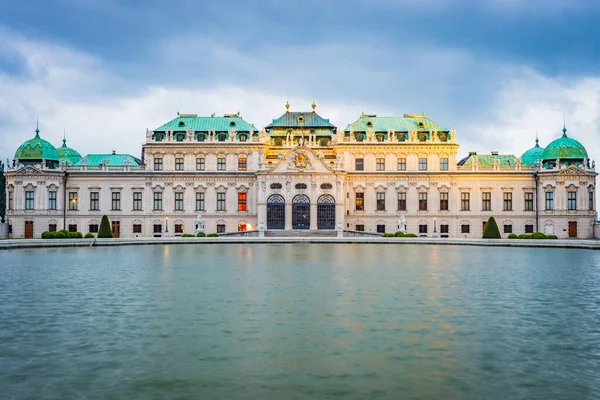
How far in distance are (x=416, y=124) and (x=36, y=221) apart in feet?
175

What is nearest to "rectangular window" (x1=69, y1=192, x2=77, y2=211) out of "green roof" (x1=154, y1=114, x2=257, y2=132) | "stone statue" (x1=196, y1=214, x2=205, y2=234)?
"green roof" (x1=154, y1=114, x2=257, y2=132)

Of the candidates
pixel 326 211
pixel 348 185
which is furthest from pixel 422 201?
pixel 326 211

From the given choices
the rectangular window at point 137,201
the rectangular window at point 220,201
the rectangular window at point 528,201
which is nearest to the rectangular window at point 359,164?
the rectangular window at point 220,201

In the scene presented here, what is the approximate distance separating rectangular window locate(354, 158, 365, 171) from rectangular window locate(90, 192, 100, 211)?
117 feet

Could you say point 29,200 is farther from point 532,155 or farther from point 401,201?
point 532,155

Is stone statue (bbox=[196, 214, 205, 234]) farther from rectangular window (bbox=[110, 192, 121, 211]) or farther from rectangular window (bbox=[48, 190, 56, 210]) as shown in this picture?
rectangular window (bbox=[48, 190, 56, 210])

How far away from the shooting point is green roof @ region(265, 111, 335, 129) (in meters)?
88.8

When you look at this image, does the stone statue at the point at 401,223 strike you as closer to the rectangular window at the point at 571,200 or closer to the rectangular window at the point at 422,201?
the rectangular window at the point at 422,201

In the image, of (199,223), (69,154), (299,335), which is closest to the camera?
(299,335)

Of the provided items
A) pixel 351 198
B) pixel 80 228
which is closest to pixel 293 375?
pixel 351 198

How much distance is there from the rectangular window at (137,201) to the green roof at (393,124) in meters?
30.0

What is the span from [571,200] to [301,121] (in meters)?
38.7

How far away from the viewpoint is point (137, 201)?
84.3m

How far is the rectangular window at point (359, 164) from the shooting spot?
84188 millimetres
